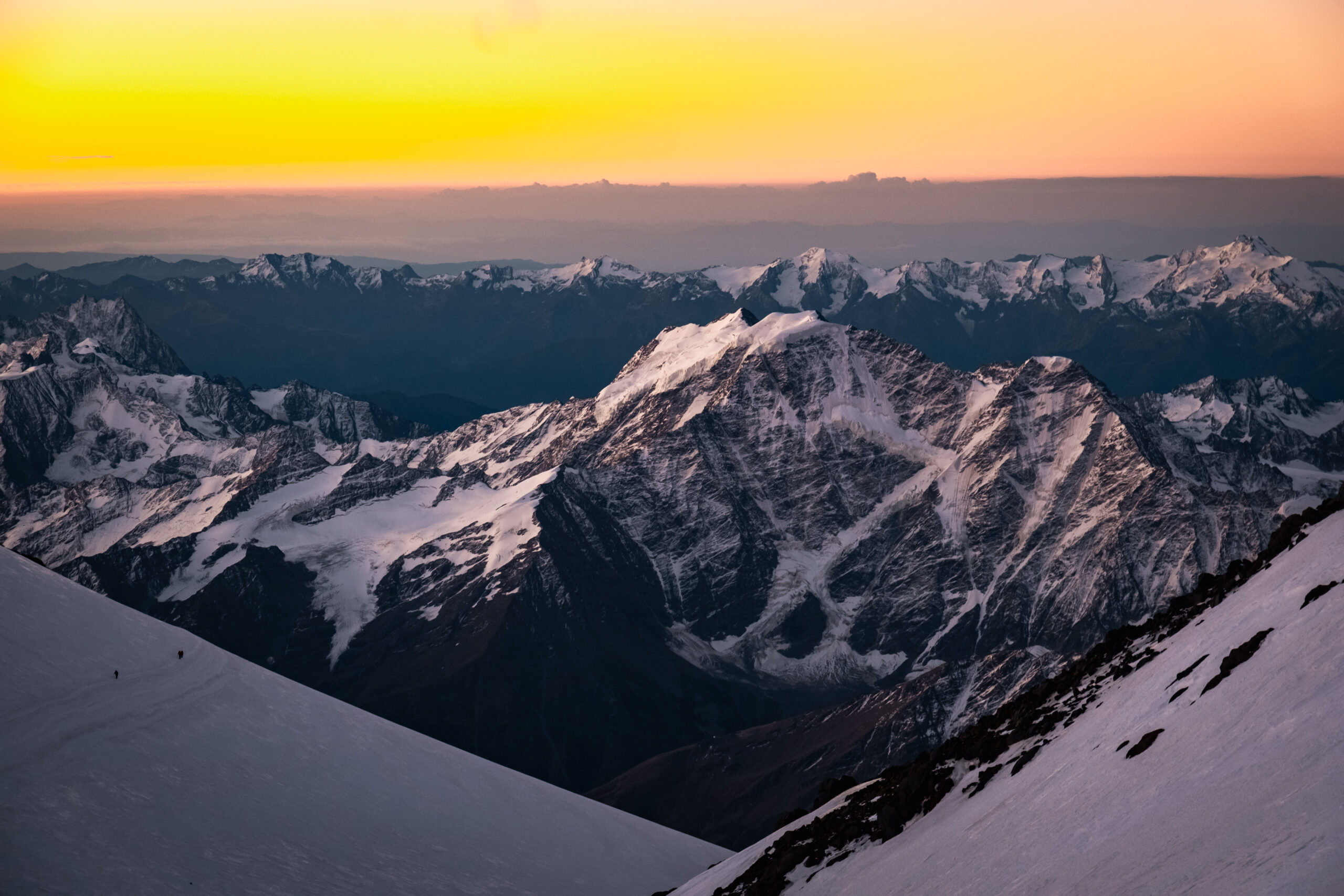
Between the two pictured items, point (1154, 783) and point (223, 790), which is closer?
point (1154, 783)

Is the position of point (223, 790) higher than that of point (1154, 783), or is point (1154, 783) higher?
point (1154, 783)

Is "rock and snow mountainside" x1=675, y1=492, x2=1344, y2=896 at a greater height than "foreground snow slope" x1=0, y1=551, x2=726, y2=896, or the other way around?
"rock and snow mountainside" x1=675, y1=492, x2=1344, y2=896

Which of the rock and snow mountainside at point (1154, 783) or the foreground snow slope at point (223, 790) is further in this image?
the foreground snow slope at point (223, 790)

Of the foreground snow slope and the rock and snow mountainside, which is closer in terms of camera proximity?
the rock and snow mountainside

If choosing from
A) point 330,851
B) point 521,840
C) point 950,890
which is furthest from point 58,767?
point 950,890

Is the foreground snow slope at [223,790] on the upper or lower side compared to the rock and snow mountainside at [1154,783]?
lower
